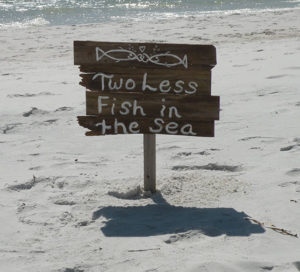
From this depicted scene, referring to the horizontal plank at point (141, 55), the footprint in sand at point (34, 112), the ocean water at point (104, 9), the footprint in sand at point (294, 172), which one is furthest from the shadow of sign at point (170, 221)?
the ocean water at point (104, 9)

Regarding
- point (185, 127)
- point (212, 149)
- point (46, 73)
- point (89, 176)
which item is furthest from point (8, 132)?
point (46, 73)

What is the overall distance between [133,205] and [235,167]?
0.97 m

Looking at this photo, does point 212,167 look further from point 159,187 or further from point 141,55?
point 141,55

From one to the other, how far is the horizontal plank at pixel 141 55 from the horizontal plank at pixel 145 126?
34 cm

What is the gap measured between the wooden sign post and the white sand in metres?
0.47

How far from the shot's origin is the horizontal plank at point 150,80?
13.1 feet

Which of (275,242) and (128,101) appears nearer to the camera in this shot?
(275,242)

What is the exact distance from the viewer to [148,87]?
158 inches

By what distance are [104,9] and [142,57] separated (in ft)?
63.5

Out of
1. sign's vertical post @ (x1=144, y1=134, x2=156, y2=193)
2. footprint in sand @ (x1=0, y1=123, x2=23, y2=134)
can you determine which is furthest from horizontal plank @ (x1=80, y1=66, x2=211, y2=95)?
footprint in sand @ (x1=0, y1=123, x2=23, y2=134)

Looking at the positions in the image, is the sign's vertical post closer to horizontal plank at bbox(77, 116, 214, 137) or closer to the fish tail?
horizontal plank at bbox(77, 116, 214, 137)

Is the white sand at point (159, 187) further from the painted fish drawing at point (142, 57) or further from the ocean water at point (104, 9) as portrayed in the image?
the ocean water at point (104, 9)

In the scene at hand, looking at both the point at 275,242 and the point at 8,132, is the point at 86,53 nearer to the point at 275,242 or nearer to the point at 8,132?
the point at 275,242

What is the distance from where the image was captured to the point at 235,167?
15.3ft
